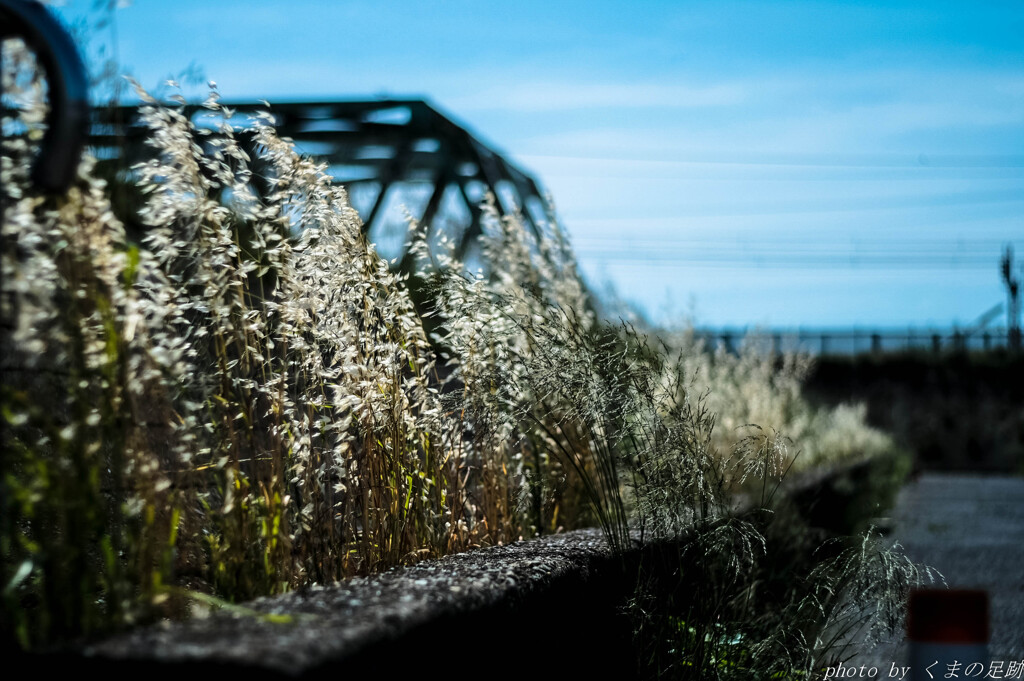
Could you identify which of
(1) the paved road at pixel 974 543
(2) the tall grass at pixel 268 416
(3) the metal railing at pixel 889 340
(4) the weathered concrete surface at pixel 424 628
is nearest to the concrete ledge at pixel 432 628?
(4) the weathered concrete surface at pixel 424 628

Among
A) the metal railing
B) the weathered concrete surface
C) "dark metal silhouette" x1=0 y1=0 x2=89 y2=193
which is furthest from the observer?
the metal railing

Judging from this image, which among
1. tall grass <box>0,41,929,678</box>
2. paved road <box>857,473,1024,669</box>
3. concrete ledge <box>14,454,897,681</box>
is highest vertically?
tall grass <box>0,41,929,678</box>

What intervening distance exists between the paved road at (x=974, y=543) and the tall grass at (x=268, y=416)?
52.1 inches

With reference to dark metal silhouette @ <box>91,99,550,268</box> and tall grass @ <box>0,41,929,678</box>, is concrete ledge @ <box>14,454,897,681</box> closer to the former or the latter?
tall grass @ <box>0,41,929,678</box>

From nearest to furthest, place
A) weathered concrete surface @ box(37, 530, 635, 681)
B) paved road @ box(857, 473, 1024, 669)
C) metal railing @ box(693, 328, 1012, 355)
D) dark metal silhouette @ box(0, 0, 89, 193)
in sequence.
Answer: weathered concrete surface @ box(37, 530, 635, 681), dark metal silhouette @ box(0, 0, 89, 193), paved road @ box(857, 473, 1024, 669), metal railing @ box(693, 328, 1012, 355)

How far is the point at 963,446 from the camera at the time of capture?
19062mm

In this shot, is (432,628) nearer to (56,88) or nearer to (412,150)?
(56,88)

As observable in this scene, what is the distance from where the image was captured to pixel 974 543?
6.83 m

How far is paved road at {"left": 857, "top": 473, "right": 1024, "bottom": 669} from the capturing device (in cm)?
382

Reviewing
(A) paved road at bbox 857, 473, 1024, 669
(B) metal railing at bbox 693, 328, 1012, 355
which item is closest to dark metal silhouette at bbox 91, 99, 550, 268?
(A) paved road at bbox 857, 473, 1024, 669

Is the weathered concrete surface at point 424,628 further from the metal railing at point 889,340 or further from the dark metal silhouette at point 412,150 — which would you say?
the metal railing at point 889,340

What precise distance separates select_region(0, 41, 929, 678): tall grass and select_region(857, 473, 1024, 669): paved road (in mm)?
1324

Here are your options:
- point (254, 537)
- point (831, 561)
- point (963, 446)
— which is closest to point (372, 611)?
point (254, 537)

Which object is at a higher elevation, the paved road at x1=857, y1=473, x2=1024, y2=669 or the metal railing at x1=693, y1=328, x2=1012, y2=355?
the metal railing at x1=693, y1=328, x2=1012, y2=355
